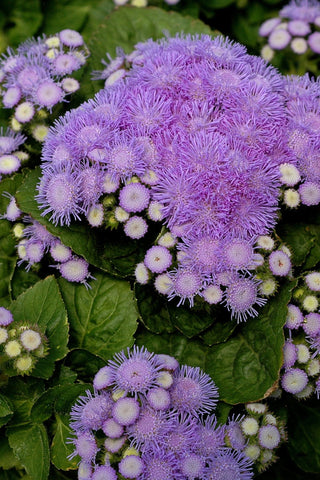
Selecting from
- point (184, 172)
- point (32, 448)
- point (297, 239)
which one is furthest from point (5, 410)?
point (297, 239)

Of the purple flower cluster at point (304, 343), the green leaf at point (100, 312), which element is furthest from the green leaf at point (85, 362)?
the purple flower cluster at point (304, 343)

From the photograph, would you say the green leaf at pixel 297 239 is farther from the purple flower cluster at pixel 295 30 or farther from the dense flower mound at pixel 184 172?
the purple flower cluster at pixel 295 30

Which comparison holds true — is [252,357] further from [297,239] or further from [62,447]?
[62,447]

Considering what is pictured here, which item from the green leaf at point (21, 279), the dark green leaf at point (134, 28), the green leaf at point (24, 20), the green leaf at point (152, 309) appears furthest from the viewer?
the green leaf at point (24, 20)

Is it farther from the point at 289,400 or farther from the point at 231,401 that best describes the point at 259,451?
the point at 289,400

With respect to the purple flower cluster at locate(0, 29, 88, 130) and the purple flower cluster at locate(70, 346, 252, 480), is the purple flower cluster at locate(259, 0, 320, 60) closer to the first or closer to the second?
the purple flower cluster at locate(0, 29, 88, 130)

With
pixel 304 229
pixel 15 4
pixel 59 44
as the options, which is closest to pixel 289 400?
pixel 304 229

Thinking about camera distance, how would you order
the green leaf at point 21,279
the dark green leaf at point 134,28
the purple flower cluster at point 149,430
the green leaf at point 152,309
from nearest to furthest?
1. the purple flower cluster at point 149,430
2. the green leaf at point 152,309
3. the green leaf at point 21,279
4. the dark green leaf at point 134,28
